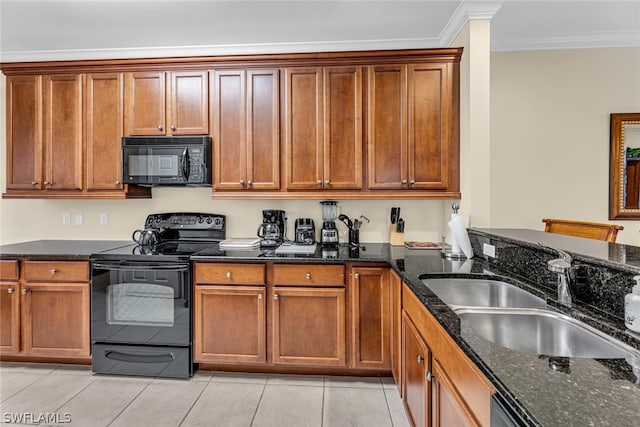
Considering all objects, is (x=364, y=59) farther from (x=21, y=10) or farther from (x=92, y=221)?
(x=92, y=221)

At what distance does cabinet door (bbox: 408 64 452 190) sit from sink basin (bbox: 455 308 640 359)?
1.44m

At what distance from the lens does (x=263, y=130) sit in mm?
2750

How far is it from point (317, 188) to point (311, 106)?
2.12 ft

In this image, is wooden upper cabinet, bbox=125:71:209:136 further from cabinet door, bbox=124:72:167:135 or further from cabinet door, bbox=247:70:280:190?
cabinet door, bbox=247:70:280:190

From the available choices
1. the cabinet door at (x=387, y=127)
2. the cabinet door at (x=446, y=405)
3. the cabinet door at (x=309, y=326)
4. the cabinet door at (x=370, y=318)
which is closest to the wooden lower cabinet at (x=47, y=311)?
the cabinet door at (x=309, y=326)

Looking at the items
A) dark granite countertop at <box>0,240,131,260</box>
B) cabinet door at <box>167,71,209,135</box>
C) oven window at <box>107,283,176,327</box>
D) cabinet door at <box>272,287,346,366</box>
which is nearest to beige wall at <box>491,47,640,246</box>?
cabinet door at <box>272,287,346,366</box>

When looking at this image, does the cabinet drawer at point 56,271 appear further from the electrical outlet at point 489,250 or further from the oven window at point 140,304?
the electrical outlet at point 489,250

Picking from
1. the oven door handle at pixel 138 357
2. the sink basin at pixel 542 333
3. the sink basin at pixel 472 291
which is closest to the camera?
the sink basin at pixel 542 333

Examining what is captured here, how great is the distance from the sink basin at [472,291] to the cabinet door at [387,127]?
1.02 m

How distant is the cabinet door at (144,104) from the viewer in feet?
9.17

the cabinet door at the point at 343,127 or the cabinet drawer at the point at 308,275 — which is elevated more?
the cabinet door at the point at 343,127

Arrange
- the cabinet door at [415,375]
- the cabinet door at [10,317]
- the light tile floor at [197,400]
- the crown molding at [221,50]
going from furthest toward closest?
the crown molding at [221,50] → the cabinet door at [10,317] → the light tile floor at [197,400] → the cabinet door at [415,375]

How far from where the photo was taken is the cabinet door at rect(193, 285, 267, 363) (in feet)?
7.93

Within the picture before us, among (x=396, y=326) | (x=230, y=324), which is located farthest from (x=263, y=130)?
(x=396, y=326)
